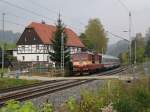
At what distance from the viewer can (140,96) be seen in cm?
1173

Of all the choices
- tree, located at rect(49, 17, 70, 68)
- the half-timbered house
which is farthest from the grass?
the half-timbered house

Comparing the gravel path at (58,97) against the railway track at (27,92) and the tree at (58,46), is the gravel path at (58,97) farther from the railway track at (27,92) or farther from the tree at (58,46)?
the tree at (58,46)

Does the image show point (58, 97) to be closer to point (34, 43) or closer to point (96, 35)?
point (34, 43)

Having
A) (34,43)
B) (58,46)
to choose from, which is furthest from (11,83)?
(34,43)

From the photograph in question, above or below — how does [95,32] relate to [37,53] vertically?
above

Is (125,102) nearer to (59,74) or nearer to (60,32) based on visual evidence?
(59,74)

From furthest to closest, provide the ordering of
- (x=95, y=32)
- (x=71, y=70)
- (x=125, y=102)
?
(x=95, y=32)
(x=71, y=70)
(x=125, y=102)

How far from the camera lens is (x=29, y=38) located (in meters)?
89.8

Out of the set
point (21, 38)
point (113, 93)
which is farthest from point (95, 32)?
point (113, 93)

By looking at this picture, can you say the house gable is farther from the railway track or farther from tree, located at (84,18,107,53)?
the railway track

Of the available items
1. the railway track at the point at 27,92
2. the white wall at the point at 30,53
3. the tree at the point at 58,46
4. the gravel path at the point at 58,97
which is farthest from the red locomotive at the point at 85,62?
the white wall at the point at 30,53

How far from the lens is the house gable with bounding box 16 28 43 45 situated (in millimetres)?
88438

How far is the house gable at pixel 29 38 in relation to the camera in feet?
290

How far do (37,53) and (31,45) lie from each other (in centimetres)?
244
